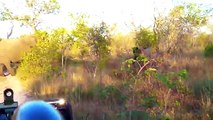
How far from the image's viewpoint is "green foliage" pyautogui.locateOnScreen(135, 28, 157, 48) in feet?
55.2

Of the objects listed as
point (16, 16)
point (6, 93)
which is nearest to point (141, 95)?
point (6, 93)

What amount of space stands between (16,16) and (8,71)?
5644 mm

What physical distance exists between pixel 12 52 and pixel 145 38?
1006cm

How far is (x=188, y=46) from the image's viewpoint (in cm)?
2002

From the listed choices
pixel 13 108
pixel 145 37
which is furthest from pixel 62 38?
pixel 13 108

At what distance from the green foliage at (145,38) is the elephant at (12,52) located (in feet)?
18.7

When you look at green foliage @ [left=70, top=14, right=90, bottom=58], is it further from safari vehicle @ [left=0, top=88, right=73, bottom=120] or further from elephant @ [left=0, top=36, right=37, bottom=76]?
safari vehicle @ [left=0, top=88, right=73, bottom=120]

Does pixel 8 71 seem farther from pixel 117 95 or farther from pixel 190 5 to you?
pixel 117 95

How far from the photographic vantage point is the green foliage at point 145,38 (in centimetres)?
1681

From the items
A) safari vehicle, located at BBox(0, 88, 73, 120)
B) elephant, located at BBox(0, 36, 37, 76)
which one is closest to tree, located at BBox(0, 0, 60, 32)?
elephant, located at BBox(0, 36, 37, 76)

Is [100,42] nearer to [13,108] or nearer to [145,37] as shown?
[145,37]

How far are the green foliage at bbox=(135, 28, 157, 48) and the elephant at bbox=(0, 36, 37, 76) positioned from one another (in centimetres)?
570

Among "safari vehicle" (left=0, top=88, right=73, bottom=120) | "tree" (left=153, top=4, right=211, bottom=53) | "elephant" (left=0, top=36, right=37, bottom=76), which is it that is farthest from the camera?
"elephant" (left=0, top=36, right=37, bottom=76)

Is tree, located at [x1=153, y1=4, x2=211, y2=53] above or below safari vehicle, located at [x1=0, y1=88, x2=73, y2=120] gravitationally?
above
